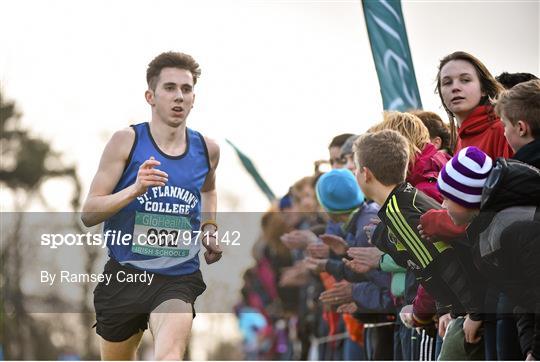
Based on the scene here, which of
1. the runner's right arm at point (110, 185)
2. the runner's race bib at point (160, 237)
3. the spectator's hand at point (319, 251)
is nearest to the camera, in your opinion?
the runner's right arm at point (110, 185)

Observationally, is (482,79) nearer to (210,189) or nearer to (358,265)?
(358,265)

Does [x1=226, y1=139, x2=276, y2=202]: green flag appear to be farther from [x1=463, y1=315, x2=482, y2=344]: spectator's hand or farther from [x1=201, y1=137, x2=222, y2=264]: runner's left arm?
[x1=463, y1=315, x2=482, y2=344]: spectator's hand

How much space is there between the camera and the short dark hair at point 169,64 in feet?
25.9

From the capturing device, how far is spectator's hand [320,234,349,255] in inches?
336

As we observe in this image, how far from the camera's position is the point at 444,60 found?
7.14m

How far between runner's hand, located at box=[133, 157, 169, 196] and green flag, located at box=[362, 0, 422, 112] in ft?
10.8

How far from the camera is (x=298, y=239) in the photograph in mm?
9648

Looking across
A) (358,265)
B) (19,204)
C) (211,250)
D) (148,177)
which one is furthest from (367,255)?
(19,204)

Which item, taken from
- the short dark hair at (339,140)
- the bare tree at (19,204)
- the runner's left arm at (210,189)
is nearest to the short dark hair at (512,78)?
the runner's left arm at (210,189)

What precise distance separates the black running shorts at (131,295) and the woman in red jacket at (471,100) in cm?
177

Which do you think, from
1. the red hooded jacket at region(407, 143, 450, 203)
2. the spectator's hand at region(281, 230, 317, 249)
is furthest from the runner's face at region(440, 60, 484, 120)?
the spectator's hand at region(281, 230, 317, 249)

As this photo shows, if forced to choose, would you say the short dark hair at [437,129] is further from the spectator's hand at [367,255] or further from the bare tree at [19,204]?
the bare tree at [19,204]

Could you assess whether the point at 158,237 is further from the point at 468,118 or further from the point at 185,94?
the point at 468,118

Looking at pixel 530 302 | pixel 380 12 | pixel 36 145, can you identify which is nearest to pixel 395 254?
pixel 530 302
